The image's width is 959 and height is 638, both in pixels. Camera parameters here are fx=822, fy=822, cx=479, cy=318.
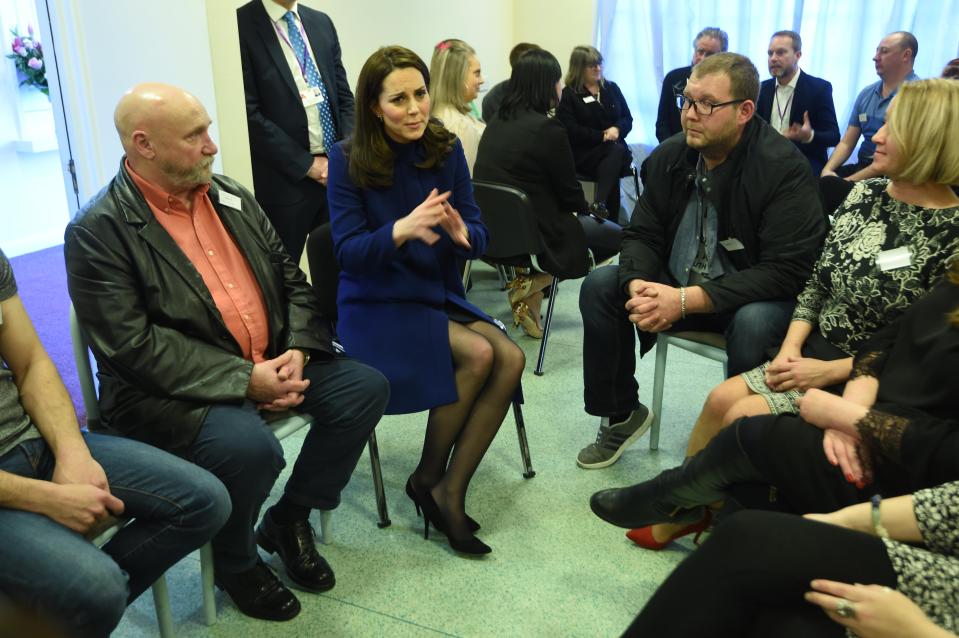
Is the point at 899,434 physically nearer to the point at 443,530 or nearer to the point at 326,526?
the point at 443,530

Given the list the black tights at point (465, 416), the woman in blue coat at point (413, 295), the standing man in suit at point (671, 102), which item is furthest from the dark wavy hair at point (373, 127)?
the standing man in suit at point (671, 102)

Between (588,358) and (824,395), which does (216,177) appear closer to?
(588,358)

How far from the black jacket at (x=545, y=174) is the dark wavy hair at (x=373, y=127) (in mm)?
1154

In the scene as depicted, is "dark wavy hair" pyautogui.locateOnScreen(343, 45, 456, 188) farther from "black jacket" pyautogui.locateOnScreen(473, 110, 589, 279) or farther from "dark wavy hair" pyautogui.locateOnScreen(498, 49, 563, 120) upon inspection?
"dark wavy hair" pyautogui.locateOnScreen(498, 49, 563, 120)

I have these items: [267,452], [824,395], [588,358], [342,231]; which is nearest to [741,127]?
[588,358]

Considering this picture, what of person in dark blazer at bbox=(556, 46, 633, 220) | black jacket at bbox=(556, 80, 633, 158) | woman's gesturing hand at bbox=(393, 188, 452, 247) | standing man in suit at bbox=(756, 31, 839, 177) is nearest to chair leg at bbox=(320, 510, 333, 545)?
woman's gesturing hand at bbox=(393, 188, 452, 247)

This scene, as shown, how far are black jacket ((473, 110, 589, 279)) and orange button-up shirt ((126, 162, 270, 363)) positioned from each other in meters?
1.63

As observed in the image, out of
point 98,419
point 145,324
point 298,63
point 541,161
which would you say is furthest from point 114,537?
point 541,161

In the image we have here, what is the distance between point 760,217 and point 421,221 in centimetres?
104

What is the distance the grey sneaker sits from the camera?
8.94 feet

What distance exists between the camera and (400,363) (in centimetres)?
228

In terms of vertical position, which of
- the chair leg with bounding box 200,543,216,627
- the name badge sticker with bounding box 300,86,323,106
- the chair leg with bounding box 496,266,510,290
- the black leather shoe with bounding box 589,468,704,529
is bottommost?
the chair leg with bounding box 496,266,510,290

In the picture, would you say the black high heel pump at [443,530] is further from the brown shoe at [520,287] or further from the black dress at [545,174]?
the brown shoe at [520,287]

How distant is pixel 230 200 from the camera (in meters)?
2.10
